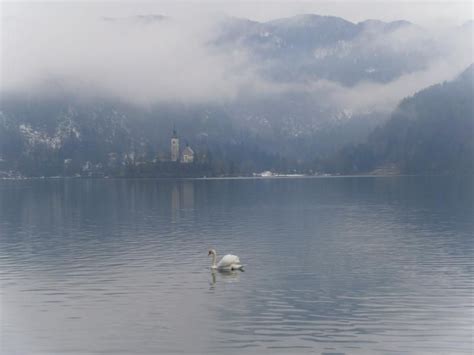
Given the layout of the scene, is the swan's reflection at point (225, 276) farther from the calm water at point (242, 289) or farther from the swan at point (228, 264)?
the swan at point (228, 264)

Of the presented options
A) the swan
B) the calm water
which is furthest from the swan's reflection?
the swan

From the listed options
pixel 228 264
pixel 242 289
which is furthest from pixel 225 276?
pixel 242 289

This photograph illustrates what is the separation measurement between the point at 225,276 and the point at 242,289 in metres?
6.37

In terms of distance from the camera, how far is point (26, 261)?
72.6 metres

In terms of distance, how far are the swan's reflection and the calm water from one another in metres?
0.30

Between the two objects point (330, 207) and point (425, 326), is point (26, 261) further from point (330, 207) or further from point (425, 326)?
point (330, 207)

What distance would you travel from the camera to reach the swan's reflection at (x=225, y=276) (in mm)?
60625

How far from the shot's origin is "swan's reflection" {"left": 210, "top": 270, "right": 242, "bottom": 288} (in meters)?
60.6

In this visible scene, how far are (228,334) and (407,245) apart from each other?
44622mm

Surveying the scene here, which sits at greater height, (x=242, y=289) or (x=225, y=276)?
(x=225, y=276)

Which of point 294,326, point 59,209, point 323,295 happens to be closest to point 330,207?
point 59,209

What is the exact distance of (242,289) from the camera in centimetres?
5638

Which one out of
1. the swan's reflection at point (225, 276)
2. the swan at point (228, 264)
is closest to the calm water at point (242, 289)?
the swan's reflection at point (225, 276)

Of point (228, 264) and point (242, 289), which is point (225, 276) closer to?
point (228, 264)
